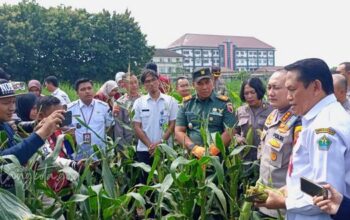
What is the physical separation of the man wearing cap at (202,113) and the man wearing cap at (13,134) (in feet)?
4.46

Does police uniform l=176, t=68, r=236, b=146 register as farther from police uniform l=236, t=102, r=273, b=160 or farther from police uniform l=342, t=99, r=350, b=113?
police uniform l=342, t=99, r=350, b=113

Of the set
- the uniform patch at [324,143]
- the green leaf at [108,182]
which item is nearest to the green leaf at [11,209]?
the green leaf at [108,182]

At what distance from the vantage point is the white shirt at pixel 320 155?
153 cm

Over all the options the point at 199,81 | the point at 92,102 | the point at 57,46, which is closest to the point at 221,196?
the point at 199,81

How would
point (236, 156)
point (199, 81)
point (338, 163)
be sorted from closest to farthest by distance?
point (338, 163) → point (236, 156) → point (199, 81)

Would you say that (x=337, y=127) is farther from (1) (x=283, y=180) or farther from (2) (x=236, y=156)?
(2) (x=236, y=156)

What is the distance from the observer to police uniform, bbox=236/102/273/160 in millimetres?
3254

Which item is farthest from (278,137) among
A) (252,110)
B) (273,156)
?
(252,110)

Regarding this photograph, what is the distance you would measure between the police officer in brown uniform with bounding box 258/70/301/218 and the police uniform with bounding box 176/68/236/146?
31.9 inches

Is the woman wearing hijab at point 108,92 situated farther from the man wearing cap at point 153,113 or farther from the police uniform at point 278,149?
the police uniform at point 278,149

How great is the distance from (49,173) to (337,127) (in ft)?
4.65

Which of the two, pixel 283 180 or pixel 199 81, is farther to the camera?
pixel 199 81

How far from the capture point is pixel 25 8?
27.0m

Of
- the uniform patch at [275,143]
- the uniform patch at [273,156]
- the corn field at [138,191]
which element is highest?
the uniform patch at [275,143]
